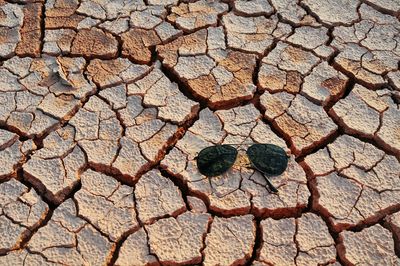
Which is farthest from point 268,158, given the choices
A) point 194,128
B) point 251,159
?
point 194,128

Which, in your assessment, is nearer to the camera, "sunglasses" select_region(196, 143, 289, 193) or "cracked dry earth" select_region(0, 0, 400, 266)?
"cracked dry earth" select_region(0, 0, 400, 266)

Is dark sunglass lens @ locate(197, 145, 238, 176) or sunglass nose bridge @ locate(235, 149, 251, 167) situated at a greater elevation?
sunglass nose bridge @ locate(235, 149, 251, 167)

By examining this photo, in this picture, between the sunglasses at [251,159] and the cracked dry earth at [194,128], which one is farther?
the sunglasses at [251,159]

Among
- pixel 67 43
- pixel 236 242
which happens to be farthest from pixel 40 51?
pixel 236 242

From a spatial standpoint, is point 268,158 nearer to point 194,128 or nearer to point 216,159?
point 216,159

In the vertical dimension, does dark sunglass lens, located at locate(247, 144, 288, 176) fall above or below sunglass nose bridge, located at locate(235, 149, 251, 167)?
above

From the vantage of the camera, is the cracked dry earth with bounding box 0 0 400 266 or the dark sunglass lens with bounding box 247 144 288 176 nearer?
the cracked dry earth with bounding box 0 0 400 266
